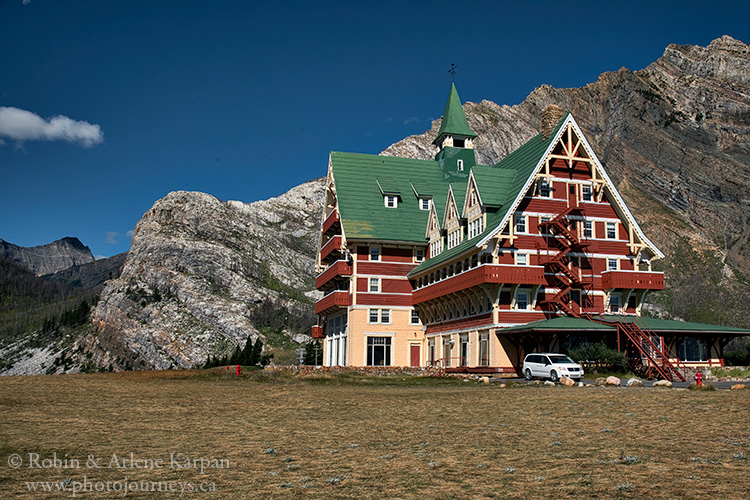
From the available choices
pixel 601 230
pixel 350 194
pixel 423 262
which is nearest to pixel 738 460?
pixel 601 230

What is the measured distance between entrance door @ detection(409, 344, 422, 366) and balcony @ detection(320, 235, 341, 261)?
12.7m

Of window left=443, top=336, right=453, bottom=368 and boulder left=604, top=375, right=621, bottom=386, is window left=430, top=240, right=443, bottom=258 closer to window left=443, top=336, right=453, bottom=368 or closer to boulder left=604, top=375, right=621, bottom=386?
window left=443, top=336, right=453, bottom=368

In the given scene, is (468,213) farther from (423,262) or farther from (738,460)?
(738,460)

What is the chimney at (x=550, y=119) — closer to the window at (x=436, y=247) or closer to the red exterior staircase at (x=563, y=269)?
the red exterior staircase at (x=563, y=269)

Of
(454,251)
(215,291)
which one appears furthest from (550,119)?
(215,291)

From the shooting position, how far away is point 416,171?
246ft

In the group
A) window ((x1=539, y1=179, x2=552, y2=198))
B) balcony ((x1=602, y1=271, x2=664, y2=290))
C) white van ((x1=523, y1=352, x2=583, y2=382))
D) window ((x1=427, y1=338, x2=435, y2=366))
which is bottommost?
white van ((x1=523, y1=352, x2=583, y2=382))

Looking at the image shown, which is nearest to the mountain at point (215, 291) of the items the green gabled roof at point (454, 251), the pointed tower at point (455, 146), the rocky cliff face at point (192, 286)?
the rocky cliff face at point (192, 286)

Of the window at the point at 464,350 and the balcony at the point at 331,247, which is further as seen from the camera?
the balcony at the point at 331,247

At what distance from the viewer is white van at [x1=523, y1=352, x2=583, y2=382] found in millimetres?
39406

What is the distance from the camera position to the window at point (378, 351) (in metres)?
64.6

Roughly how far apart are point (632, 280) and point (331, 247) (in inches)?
1213

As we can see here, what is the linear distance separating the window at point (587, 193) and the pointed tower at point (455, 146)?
65.3ft

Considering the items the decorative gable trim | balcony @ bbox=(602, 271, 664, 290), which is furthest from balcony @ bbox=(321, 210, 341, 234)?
balcony @ bbox=(602, 271, 664, 290)
